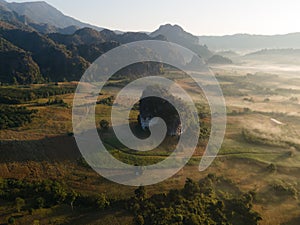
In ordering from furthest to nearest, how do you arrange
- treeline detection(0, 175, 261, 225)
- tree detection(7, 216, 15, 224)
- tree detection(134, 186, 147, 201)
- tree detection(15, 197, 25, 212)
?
tree detection(134, 186, 147, 201), tree detection(15, 197, 25, 212), treeline detection(0, 175, 261, 225), tree detection(7, 216, 15, 224)

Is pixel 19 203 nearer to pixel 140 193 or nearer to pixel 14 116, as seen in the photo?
pixel 140 193

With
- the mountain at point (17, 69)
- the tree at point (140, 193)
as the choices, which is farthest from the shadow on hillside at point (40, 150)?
the mountain at point (17, 69)

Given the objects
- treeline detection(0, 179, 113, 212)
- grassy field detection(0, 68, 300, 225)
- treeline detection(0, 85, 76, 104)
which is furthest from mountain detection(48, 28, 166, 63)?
treeline detection(0, 179, 113, 212)

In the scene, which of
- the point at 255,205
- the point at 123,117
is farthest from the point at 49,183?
the point at 123,117

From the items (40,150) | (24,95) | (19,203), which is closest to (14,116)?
(40,150)

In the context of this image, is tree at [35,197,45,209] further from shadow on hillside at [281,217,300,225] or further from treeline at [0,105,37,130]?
shadow on hillside at [281,217,300,225]

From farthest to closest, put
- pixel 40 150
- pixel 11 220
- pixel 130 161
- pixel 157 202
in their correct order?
1. pixel 40 150
2. pixel 130 161
3. pixel 157 202
4. pixel 11 220
